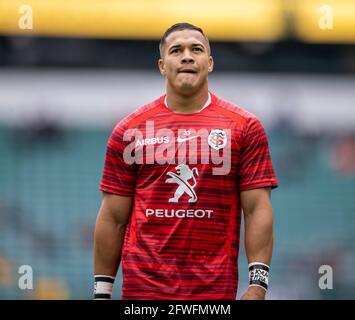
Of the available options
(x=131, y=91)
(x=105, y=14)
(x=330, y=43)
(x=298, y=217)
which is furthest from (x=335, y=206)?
(x=105, y=14)

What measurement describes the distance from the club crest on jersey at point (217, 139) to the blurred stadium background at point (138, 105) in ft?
25.8

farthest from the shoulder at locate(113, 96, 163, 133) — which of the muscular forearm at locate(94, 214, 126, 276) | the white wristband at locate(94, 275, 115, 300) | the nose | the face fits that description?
the white wristband at locate(94, 275, 115, 300)

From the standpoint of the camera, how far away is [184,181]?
466cm

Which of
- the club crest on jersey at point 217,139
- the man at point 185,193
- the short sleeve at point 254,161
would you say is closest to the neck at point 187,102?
the man at point 185,193

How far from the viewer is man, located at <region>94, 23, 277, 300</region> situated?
4645mm

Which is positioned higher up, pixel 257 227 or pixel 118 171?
pixel 118 171

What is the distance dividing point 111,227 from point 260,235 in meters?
0.72

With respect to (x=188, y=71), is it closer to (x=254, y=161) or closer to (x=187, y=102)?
(x=187, y=102)

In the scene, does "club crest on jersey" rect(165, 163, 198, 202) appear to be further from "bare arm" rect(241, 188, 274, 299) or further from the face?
the face

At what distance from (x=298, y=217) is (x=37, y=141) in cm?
371

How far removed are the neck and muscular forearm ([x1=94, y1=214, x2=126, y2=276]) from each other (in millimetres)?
621

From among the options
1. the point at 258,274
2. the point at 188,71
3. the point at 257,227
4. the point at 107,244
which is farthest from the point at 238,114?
the point at 107,244

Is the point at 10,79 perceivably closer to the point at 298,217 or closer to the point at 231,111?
the point at 298,217

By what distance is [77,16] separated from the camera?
12.9m
